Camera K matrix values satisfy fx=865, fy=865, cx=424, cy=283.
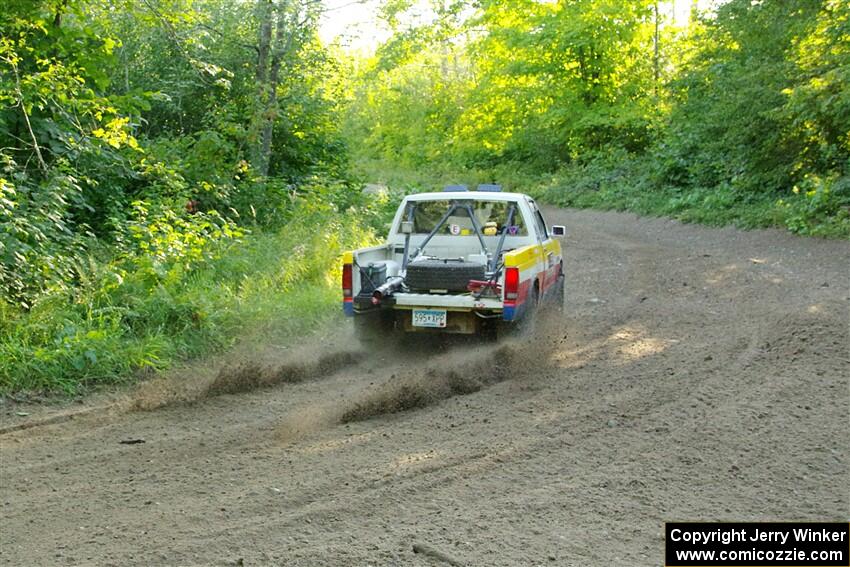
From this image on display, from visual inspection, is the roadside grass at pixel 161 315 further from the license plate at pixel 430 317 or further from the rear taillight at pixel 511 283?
the rear taillight at pixel 511 283

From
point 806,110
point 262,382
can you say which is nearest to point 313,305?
point 262,382

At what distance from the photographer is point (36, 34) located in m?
10.8

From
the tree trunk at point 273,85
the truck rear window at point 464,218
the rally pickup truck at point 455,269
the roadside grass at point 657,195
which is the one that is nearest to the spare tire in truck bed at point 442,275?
the rally pickup truck at point 455,269

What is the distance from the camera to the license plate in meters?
8.83

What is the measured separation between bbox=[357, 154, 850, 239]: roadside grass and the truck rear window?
31.6ft

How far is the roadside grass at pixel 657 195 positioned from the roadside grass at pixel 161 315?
30.8 feet

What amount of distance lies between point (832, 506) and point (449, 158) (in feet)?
129

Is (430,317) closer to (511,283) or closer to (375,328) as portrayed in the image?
(375,328)

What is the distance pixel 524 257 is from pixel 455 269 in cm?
72

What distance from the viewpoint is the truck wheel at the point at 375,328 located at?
9.16 meters

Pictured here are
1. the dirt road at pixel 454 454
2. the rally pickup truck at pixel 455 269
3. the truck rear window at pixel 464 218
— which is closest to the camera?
the dirt road at pixel 454 454

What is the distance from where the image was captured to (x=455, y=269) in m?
8.97

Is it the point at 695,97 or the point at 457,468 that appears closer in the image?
the point at 457,468

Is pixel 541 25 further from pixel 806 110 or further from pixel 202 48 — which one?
pixel 202 48
